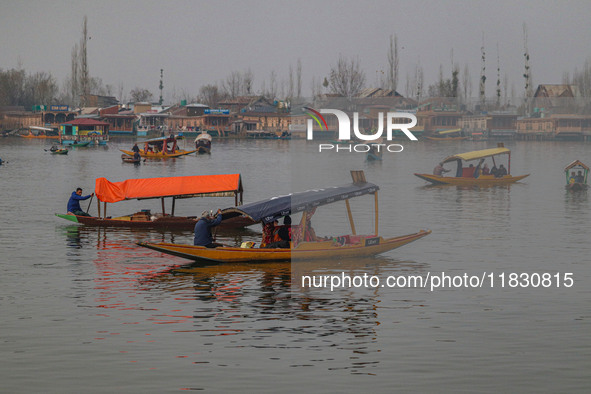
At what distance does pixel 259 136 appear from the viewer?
149 meters

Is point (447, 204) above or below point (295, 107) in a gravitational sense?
below

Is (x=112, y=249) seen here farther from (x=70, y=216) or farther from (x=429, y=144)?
(x=429, y=144)

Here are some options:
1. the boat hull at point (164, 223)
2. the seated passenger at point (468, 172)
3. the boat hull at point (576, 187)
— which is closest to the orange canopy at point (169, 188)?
the boat hull at point (164, 223)

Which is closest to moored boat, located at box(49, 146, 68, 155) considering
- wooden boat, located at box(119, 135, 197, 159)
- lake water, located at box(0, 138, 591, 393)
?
wooden boat, located at box(119, 135, 197, 159)

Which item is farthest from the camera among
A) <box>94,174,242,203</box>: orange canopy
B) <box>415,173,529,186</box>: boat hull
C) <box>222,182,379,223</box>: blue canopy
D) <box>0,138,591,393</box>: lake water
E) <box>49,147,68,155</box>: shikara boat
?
<box>49,147,68,155</box>: shikara boat

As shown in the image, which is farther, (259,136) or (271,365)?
(259,136)

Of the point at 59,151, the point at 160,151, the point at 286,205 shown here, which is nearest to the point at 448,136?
the point at 160,151

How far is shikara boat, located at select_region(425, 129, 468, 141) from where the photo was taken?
14325cm

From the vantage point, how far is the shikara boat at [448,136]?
143m

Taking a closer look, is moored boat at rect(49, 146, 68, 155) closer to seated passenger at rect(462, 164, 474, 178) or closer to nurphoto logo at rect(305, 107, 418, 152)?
nurphoto logo at rect(305, 107, 418, 152)

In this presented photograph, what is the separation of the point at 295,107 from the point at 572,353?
149m

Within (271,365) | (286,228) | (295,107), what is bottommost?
(271,365)

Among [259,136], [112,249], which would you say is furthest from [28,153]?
[112,249]

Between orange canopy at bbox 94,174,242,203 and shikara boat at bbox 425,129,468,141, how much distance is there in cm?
11395
